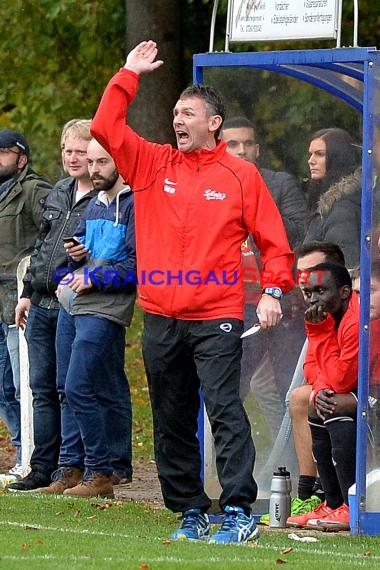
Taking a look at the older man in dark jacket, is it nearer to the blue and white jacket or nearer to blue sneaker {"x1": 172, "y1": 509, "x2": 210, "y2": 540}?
the blue and white jacket

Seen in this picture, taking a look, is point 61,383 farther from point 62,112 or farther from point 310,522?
point 62,112

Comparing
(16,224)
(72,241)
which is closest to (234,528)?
(72,241)

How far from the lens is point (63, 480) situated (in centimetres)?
985

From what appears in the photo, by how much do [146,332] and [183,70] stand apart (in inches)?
358

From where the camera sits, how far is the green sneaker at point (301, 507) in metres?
8.85

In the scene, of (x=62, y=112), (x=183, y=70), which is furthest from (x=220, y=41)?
(x=62, y=112)

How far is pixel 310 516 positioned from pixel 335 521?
0.20m

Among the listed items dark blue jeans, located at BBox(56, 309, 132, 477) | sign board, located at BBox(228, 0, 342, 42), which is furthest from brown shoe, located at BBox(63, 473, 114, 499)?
sign board, located at BBox(228, 0, 342, 42)

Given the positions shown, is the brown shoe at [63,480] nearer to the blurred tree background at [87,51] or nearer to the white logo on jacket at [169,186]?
the white logo on jacket at [169,186]

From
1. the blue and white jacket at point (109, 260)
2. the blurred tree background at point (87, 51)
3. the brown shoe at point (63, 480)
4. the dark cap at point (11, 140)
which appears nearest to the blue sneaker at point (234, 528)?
the blue and white jacket at point (109, 260)

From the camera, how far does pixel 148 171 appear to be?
7.91 m

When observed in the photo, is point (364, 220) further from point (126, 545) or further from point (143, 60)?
point (126, 545)

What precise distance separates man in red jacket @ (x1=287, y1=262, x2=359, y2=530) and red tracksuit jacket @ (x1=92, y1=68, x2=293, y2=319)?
0.88 metres

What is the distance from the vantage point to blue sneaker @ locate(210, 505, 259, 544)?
25.0 ft
